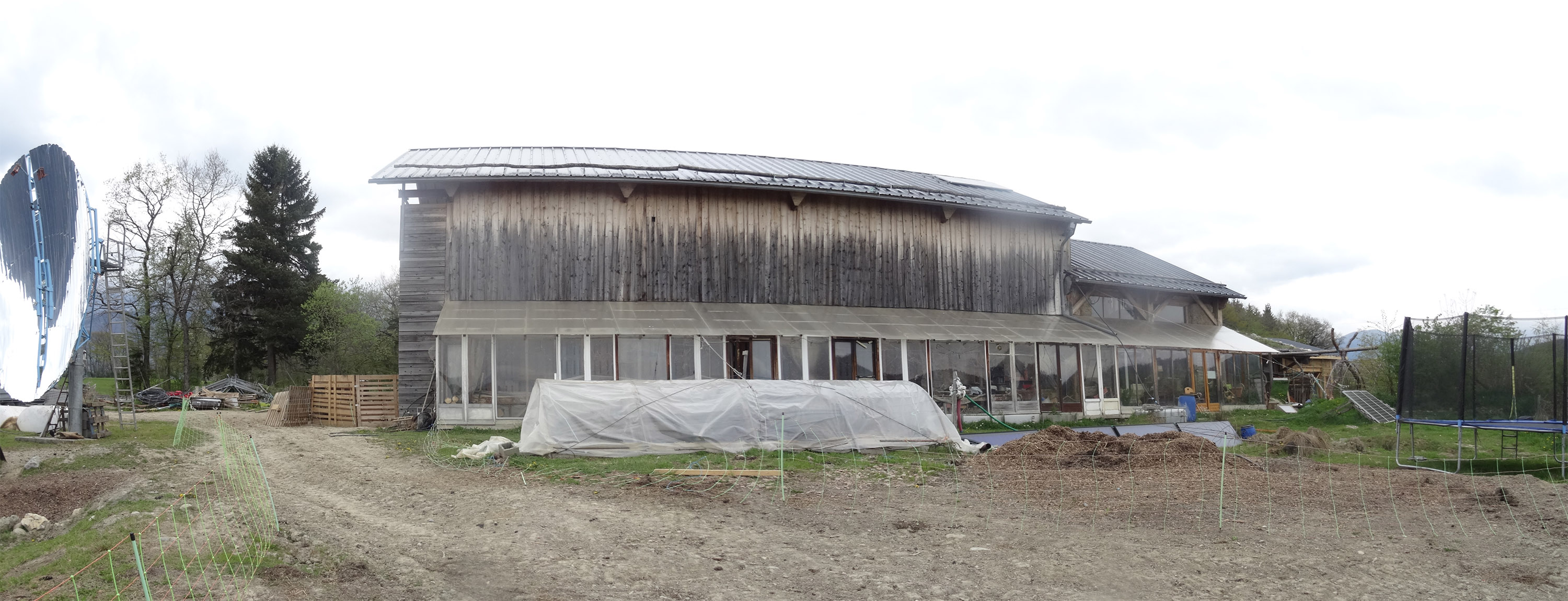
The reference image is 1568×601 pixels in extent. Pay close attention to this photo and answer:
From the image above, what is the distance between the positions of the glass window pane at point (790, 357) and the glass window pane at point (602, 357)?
3979 mm

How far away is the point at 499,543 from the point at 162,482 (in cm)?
635

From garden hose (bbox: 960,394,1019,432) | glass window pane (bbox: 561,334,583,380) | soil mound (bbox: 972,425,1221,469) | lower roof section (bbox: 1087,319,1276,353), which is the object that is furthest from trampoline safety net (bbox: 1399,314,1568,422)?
glass window pane (bbox: 561,334,583,380)

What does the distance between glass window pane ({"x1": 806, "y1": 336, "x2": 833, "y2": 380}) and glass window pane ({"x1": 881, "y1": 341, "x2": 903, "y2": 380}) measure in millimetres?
1435

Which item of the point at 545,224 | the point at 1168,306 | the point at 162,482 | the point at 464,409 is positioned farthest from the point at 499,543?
the point at 1168,306

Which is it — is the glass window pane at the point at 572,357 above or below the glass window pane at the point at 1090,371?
above

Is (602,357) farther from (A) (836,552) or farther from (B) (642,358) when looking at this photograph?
(A) (836,552)

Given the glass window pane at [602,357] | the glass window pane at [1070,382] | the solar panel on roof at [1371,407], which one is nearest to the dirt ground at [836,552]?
the glass window pane at [602,357]

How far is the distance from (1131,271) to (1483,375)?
1773 centimetres

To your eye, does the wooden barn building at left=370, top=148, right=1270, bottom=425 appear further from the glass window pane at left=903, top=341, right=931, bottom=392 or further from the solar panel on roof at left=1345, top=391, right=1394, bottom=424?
the solar panel on roof at left=1345, top=391, right=1394, bottom=424

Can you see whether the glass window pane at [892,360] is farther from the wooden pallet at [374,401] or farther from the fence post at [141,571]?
the fence post at [141,571]

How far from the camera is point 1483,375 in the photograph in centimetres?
1352

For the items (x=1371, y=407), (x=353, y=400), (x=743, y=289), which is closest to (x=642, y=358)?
(x=743, y=289)

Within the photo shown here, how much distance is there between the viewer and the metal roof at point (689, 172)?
22.3 meters

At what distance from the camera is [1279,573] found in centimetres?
705
